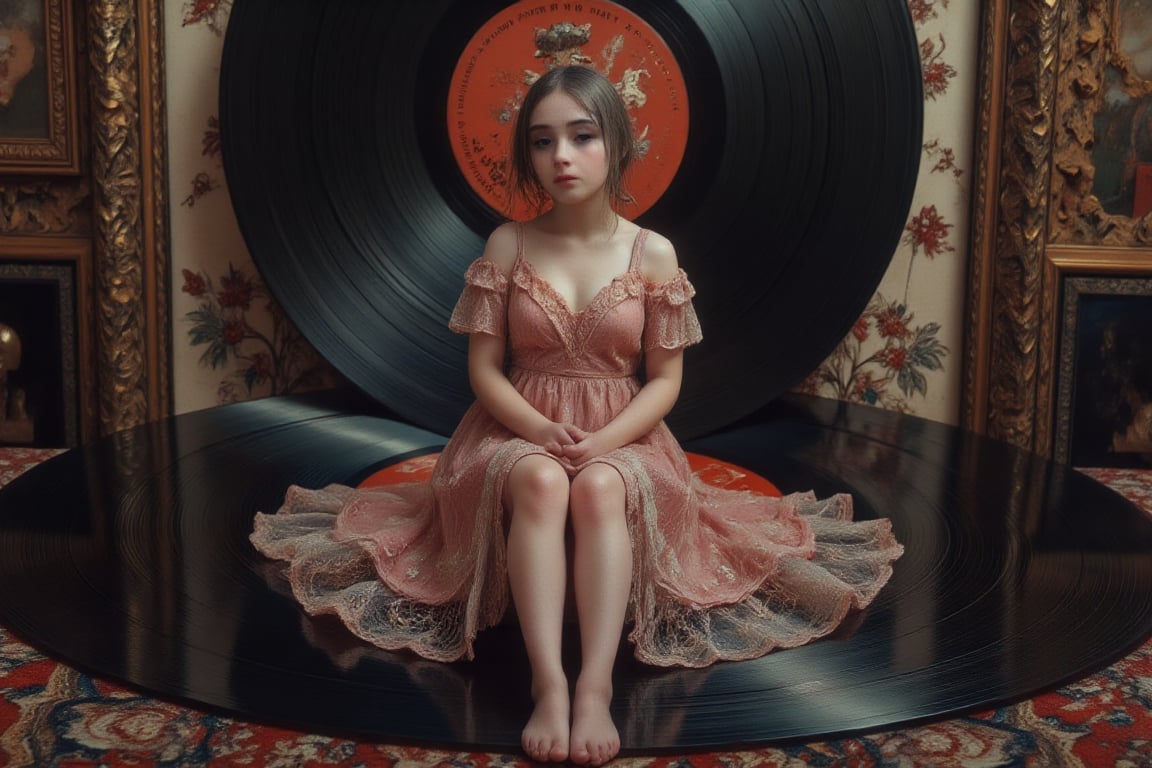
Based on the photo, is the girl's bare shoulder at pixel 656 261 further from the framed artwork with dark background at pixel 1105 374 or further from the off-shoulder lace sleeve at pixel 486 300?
the framed artwork with dark background at pixel 1105 374

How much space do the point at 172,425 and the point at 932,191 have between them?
159 centimetres

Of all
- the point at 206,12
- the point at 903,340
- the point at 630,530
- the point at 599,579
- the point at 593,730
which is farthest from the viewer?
the point at 903,340

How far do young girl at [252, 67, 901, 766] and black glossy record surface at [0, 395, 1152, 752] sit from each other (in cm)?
5

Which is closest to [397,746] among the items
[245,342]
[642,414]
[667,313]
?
[642,414]

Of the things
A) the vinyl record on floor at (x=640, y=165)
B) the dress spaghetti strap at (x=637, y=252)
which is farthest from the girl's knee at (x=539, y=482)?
the vinyl record on floor at (x=640, y=165)

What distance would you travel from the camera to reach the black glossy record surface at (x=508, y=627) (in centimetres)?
121

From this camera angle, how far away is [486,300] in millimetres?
1468

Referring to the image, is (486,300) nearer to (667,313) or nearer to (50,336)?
(667,313)

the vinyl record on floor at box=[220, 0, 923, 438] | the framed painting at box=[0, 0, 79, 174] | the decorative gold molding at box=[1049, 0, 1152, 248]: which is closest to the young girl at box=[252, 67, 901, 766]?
the vinyl record on floor at box=[220, 0, 923, 438]

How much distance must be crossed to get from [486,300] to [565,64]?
0.98m

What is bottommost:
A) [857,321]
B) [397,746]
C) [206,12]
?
[397,746]

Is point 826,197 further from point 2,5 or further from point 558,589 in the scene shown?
point 2,5

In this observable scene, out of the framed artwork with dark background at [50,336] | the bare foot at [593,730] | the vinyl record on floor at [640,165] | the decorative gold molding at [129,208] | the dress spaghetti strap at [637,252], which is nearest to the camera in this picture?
the bare foot at [593,730]

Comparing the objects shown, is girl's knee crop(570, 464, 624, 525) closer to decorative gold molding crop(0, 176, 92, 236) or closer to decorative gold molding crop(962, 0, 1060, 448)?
decorative gold molding crop(962, 0, 1060, 448)
